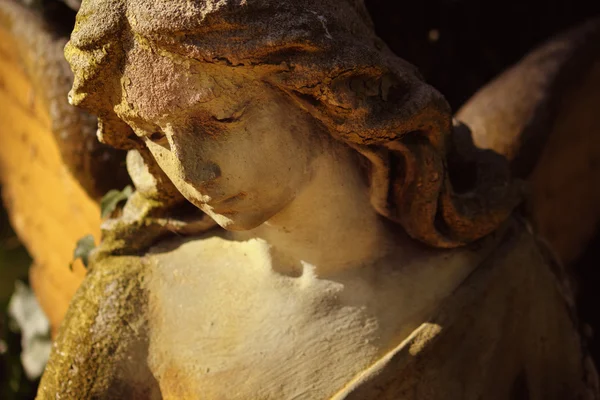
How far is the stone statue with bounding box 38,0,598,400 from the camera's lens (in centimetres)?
99

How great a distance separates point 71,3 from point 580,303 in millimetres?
2086

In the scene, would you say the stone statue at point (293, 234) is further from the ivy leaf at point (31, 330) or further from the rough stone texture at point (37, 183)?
the ivy leaf at point (31, 330)

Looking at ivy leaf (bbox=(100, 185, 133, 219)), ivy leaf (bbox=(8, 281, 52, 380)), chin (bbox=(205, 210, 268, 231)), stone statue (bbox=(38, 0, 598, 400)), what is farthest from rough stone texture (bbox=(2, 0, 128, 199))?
ivy leaf (bbox=(8, 281, 52, 380))

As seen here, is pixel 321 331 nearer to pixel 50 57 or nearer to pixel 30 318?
pixel 50 57

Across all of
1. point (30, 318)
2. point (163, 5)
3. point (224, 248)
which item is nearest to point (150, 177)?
point (224, 248)

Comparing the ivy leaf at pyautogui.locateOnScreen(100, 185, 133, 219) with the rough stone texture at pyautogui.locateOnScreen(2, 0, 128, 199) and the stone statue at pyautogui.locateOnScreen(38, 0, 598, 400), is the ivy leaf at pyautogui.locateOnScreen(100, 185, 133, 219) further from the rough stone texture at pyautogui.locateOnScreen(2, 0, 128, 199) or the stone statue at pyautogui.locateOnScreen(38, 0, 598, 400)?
the rough stone texture at pyautogui.locateOnScreen(2, 0, 128, 199)

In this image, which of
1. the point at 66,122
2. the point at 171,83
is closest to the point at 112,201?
the point at 66,122

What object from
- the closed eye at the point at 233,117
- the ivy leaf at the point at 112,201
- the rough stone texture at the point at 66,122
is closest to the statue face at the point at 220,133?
the closed eye at the point at 233,117

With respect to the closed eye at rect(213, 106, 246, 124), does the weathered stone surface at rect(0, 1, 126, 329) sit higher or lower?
lower

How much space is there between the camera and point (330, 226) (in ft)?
4.05

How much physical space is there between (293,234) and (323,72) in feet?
1.12

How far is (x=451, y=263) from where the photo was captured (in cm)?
132

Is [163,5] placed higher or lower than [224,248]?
higher

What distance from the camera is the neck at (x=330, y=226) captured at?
46.7 inches
